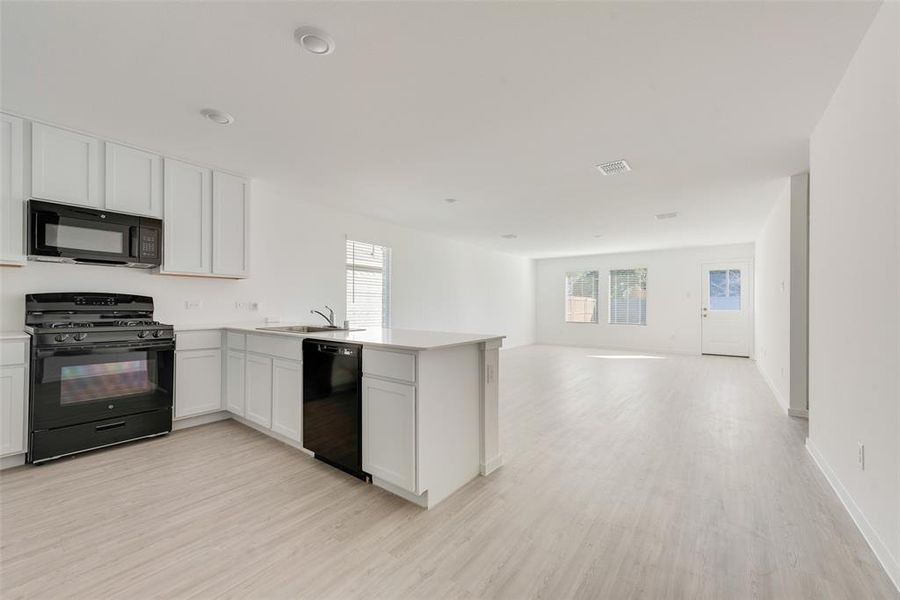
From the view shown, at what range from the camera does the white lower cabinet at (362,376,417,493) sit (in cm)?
219

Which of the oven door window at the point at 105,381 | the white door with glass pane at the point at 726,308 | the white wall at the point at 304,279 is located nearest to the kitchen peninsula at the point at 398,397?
the oven door window at the point at 105,381

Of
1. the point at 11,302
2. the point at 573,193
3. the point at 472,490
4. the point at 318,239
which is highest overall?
the point at 573,193

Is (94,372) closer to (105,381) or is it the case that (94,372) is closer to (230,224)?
(105,381)

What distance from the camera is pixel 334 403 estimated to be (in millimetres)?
2648

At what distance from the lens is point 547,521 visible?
209cm

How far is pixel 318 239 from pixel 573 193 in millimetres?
3380

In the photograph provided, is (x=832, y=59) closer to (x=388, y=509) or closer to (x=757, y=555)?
(x=757, y=555)

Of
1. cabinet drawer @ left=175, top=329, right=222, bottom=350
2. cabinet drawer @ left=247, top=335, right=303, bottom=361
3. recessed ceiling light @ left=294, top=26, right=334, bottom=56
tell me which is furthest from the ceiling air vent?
cabinet drawer @ left=175, top=329, right=222, bottom=350

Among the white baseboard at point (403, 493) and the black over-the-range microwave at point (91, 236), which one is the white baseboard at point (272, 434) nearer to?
the white baseboard at point (403, 493)

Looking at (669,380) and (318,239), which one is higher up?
(318,239)

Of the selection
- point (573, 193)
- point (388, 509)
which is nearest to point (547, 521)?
point (388, 509)

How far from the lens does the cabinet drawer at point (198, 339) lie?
3.45 meters

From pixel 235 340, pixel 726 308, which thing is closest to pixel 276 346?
pixel 235 340

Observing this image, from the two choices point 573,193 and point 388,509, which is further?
point 573,193
